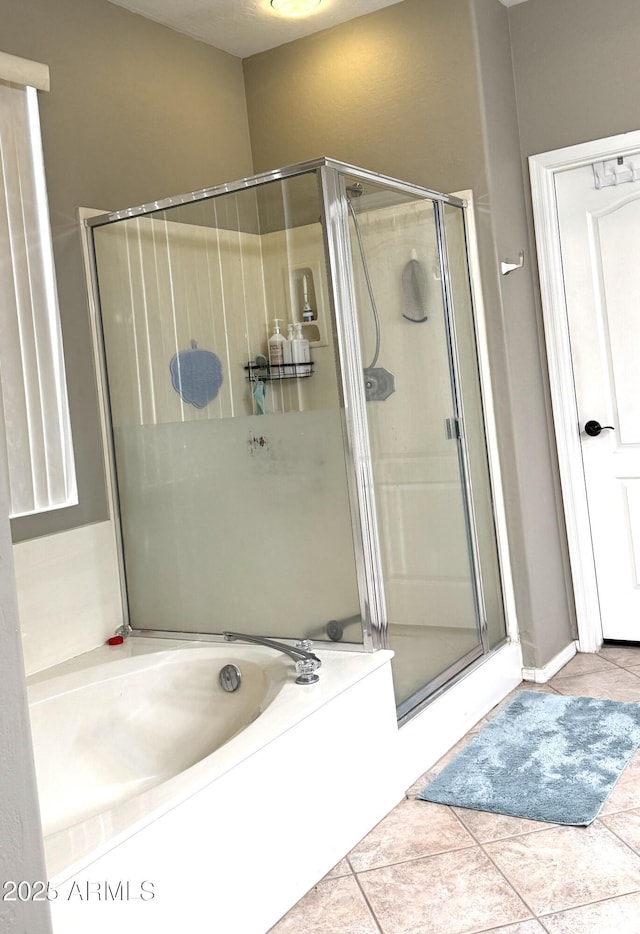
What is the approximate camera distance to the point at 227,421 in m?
2.70

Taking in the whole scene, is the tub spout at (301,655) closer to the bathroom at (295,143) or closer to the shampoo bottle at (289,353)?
the bathroom at (295,143)

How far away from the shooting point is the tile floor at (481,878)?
1.90m

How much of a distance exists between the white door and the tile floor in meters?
1.20

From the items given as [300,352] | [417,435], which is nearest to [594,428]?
[417,435]

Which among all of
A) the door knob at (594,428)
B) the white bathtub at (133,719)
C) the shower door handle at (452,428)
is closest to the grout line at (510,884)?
the white bathtub at (133,719)

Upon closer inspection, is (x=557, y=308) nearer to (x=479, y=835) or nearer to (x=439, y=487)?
(x=439, y=487)

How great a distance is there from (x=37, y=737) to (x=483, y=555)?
5.42ft

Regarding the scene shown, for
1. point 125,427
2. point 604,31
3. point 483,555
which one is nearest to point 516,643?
point 483,555

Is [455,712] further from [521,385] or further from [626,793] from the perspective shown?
[521,385]

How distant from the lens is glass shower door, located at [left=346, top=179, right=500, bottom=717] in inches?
104

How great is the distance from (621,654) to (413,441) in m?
1.44

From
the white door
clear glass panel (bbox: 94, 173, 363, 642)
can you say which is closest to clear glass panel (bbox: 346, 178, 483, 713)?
A: clear glass panel (bbox: 94, 173, 363, 642)

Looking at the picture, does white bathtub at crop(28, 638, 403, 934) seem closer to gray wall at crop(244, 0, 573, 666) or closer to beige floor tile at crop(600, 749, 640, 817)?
beige floor tile at crop(600, 749, 640, 817)

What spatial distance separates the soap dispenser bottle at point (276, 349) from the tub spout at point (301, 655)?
31.5 inches
